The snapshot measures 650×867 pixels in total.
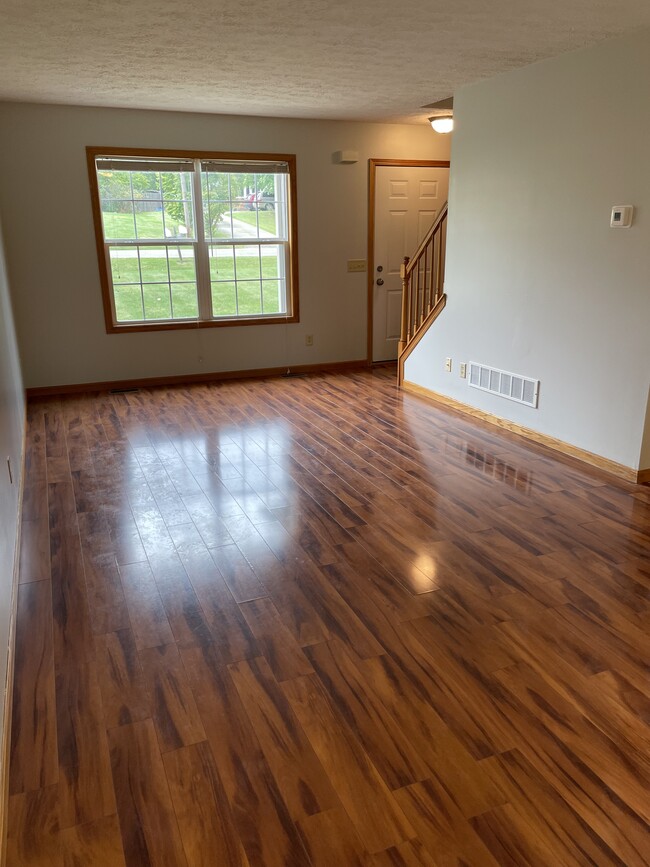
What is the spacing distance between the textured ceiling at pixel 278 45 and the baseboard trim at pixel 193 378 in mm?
2411

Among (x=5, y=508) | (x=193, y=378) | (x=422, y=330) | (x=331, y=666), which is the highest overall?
(x=422, y=330)

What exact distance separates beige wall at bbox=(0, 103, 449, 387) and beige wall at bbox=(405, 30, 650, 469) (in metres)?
1.74

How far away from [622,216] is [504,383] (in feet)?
4.95

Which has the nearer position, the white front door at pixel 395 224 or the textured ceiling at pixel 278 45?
the textured ceiling at pixel 278 45

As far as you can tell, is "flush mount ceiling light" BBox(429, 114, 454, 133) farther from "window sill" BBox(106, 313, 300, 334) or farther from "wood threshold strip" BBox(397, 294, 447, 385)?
"window sill" BBox(106, 313, 300, 334)

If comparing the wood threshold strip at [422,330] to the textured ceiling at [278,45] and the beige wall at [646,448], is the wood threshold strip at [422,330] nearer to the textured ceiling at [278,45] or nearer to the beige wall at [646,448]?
the textured ceiling at [278,45]

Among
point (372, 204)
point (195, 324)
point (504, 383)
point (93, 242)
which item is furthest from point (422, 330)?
point (93, 242)

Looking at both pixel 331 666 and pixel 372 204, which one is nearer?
pixel 331 666

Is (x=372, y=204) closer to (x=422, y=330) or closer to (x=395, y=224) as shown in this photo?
(x=395, y=224)

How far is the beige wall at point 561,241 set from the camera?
361 cm

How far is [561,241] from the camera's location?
412 centimetres

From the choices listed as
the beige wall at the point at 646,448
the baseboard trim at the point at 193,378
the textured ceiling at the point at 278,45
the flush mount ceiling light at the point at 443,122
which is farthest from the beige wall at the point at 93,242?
the beige wall at the point at 646,448

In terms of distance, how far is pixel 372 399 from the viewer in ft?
18.9

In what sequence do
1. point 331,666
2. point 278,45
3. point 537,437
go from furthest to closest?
point 537,437 < point 278,45 < point 331,666
